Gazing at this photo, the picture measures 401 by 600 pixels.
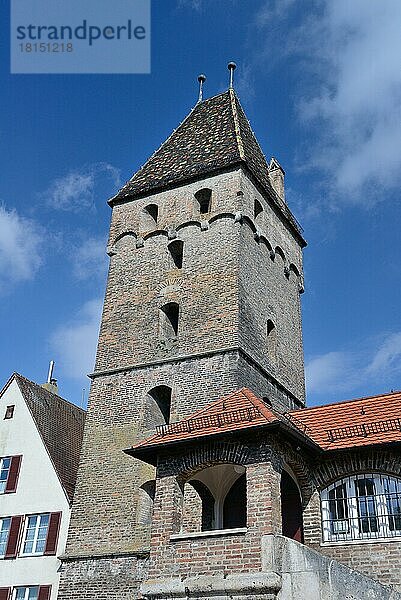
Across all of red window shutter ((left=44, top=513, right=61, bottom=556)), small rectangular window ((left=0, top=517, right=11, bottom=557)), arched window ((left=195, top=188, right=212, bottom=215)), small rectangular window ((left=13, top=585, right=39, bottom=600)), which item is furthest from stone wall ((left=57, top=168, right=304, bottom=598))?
small rectangular window ((left=0, top=517, right=11, bottom=557))

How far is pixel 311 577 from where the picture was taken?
1105 cm

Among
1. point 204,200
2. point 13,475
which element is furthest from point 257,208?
point 13,475

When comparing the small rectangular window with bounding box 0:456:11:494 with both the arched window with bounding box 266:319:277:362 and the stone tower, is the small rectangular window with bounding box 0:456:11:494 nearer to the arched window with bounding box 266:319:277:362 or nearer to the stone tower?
the stone tower

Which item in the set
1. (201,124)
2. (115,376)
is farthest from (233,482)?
(201,124)

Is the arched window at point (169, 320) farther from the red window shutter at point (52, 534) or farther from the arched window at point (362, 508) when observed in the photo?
the arched window at point (362, 508)

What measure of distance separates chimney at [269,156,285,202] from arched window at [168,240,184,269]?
5.98m

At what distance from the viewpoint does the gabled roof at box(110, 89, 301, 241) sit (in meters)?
23.8

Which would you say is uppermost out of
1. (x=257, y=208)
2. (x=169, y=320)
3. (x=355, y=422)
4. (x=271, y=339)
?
(x=257, y=208)

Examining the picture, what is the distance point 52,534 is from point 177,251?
386 inches

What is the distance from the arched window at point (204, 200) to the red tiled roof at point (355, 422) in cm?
916

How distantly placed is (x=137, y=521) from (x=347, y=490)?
609 cm

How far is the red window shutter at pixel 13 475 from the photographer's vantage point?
2208 centimetres

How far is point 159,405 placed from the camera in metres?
19.9

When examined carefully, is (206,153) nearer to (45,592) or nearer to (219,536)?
(45,592)
